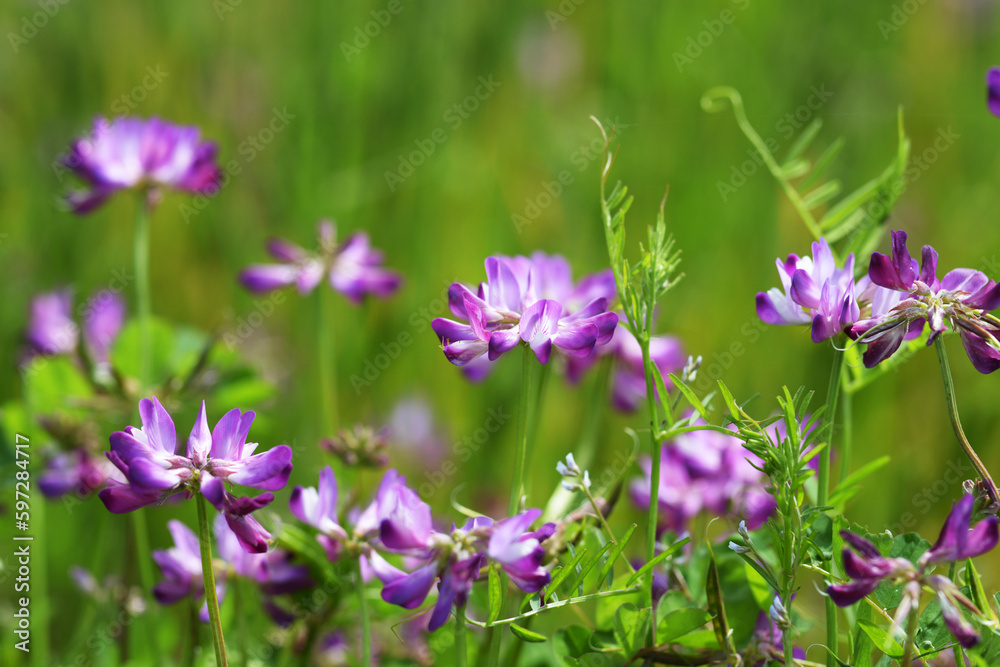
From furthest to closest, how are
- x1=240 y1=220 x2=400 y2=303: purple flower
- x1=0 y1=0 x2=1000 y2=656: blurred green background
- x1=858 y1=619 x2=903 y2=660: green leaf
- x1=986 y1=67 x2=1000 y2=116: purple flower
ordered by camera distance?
x1=0 y1=0 x2=1000 y2=656: blurred green background, x1=240 y1=220 x2=400 y2=303: purple flower, x1=986 y1=67 x2=1000 y2=116: purple flower, x1=858 y1=619 x2=903 y2=660: green leaf

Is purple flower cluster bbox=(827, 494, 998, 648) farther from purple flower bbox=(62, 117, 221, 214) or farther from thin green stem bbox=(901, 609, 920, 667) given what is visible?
purple flower bbox=(62, 117, 221, 214)

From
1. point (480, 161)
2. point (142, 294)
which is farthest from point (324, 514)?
point (480, 161)

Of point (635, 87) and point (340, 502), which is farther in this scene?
point (635, 87)

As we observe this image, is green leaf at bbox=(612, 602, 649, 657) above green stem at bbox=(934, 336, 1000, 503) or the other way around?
the other way around

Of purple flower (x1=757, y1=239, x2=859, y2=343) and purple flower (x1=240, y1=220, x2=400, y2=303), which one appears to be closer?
purple flower (x1=757, y1=239, x2=859, y2=343)

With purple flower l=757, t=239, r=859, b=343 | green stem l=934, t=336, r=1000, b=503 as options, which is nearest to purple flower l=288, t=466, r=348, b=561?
purple flower l=757, t=239, r=859, b=343

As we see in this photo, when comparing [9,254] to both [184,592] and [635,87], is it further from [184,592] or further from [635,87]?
[635,87]

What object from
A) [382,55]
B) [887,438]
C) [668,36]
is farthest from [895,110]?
[382,55]
